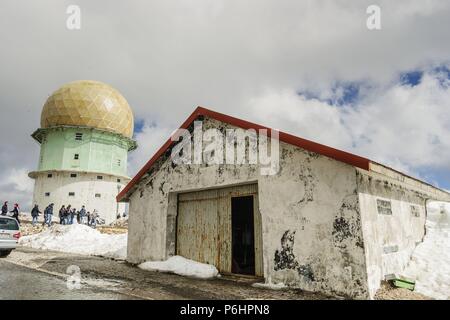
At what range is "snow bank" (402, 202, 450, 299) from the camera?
751 cm

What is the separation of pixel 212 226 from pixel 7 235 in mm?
8019

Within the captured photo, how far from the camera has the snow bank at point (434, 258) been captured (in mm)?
7508

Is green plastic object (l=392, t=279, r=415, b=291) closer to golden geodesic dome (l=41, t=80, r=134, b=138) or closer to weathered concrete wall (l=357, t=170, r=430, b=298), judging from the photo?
weathered concrete wall (l=357, t=170, r=430, b=298)

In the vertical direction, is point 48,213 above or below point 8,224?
above

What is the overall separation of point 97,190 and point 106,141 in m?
5.05

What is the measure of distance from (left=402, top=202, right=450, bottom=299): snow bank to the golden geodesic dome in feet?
94.6

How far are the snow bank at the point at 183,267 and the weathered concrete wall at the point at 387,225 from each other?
175 inches

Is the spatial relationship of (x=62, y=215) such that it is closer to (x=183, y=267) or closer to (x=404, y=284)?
(x=183, y=267)

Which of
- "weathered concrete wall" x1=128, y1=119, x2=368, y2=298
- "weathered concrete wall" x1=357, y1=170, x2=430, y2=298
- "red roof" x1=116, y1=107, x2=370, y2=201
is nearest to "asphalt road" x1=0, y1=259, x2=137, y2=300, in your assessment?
"weathered concrete wall" x1=128, y1=119, x2=368, y2=298

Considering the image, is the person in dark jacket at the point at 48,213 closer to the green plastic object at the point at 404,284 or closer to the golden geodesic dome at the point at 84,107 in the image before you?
the golden geodesic dome at the point at 84,107

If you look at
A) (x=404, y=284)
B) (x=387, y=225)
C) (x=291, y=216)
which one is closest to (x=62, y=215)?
(x=291, y=216)

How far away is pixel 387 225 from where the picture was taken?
8.11 metres

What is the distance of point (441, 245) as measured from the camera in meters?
9.77
